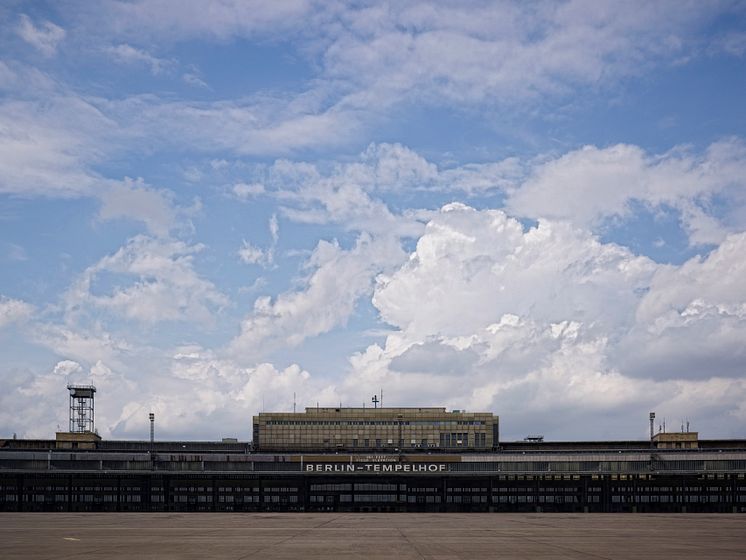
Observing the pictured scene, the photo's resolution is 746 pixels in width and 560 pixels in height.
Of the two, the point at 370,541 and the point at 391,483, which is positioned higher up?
the point at 370,541

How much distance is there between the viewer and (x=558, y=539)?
229 ft

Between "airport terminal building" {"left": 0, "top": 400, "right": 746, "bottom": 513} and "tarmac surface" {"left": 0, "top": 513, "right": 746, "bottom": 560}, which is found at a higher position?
"tarmac surface" {"left": 0, "top": 513, "right": 746, "bottom": 560}

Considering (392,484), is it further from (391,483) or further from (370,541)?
(370,541)

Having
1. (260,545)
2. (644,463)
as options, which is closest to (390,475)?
(644,463)

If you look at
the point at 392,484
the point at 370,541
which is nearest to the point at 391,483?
the point at 392,484

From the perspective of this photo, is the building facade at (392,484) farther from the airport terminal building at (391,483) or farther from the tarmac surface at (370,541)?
the tarmac surface at (370,541)

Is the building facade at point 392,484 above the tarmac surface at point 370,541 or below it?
below

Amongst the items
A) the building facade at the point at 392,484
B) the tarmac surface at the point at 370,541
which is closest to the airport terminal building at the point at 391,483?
the building facade at the point at 392,484

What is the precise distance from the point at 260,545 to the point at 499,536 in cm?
2064

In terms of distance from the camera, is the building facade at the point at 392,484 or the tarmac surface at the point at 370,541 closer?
the tarmac surface at the point at 370,541

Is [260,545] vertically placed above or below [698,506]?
above

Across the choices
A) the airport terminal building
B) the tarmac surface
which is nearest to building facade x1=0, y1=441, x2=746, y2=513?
the airport terminal building

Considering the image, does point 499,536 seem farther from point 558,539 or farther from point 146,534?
point 146,534

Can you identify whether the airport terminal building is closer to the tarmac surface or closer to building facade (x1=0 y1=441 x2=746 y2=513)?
building facade (x1=0 y1=441 x2=746 y2=513)
